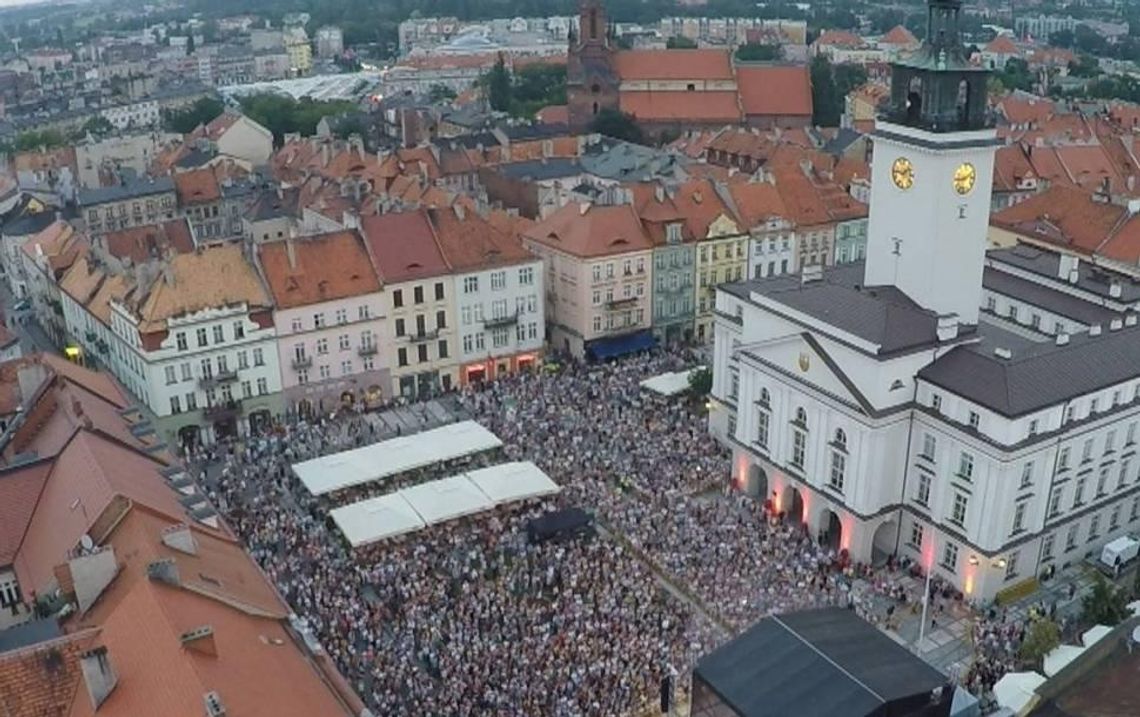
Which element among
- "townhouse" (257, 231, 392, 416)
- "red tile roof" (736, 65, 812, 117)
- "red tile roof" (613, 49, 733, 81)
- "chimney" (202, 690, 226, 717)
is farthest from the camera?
"red tile roof" (613, 49, 733, 81)

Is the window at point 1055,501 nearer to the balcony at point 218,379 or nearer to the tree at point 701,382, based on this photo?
the tree at point 701,382

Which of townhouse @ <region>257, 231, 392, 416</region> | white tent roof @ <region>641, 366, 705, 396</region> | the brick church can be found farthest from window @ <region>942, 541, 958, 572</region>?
the brick church

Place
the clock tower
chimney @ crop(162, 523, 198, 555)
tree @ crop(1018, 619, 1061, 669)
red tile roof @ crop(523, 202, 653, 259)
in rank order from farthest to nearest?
red tile roof @ crop(523, 202, 653, 259) → the clock tower → tree @ crop(1018, 619, 1061, 669) → chimney @ crop(162, 523, 198, 555)

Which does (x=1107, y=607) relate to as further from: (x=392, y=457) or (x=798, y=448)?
(x=392, y=457)

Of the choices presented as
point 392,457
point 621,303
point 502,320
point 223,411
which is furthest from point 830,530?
point 223,411

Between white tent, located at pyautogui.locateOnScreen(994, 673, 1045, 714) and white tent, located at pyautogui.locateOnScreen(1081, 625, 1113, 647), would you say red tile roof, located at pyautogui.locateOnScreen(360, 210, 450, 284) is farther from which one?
white tent, located at pyautogui.locateOnScreen(1081, 625, 1113, 647)

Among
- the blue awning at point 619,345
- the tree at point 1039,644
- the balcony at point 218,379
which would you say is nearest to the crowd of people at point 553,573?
the balcony at point 218,379
